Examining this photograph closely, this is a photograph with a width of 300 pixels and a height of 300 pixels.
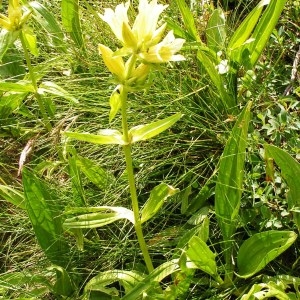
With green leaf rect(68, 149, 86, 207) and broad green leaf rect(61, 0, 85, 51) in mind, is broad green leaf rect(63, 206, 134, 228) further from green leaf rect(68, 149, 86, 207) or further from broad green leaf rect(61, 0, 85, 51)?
broad green leaf rect(61, 0, 85, 51)

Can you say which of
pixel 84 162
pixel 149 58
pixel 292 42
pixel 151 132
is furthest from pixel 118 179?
pixel 292 42

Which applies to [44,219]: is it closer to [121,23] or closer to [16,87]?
[16,87]

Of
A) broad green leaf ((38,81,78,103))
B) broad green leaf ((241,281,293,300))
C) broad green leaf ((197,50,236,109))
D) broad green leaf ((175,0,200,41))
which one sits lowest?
broad green leaf ((241,281,293,300))

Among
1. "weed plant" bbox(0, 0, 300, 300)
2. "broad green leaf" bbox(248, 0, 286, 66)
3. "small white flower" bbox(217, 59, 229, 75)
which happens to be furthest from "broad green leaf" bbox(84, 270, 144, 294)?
"broad green leaf" bbox(248, 0, 286, 66)

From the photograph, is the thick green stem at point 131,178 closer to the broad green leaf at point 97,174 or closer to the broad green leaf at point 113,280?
the broad green leaf at point 113,280

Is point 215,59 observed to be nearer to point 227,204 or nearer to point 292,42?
point 292,42

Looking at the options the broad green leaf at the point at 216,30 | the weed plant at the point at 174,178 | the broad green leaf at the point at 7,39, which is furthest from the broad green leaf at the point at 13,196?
the broad green leaf at the point at 216,30
